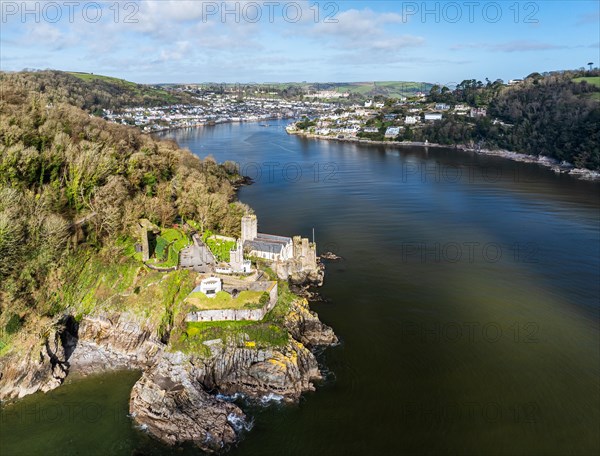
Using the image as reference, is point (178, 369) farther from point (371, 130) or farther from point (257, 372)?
point (371, 130)

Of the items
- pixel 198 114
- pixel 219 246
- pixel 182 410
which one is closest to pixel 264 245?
pixel 219 246

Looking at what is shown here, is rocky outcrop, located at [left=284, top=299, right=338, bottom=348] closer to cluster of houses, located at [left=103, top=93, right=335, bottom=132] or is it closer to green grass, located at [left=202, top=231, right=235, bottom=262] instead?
→ green grass, located at [left=202, top=231, right=235, bottom=262]

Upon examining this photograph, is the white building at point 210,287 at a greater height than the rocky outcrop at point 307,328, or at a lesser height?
greater

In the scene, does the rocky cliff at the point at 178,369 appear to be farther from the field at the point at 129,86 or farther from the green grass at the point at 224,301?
the field at the point at 129,86

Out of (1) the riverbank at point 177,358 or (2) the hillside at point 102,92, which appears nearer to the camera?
(1) the riverbank at point 177,358

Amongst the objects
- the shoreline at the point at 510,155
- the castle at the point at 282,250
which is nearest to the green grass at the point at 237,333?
the castle at the point at 282,250

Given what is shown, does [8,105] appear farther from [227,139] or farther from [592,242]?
[227,139]
